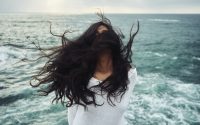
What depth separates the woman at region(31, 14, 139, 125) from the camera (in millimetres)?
2100

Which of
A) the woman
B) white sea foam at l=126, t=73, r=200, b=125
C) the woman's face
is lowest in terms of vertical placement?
white sea foam at l=126, t=73, r=200, b=125

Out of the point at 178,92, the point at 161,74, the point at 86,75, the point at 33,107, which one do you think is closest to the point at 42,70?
the point at 86,75

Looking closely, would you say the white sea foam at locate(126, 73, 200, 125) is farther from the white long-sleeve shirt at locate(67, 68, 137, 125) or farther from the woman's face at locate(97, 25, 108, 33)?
the woman's face at locate(97, 25, 108, 33)

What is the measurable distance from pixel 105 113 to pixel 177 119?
34.3 ft

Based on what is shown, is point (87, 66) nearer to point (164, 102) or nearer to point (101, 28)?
point (101, 28)

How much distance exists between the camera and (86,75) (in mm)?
2162

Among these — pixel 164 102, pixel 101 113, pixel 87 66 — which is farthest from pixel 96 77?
pixel 164 102

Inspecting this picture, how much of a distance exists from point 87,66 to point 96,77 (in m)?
0.09

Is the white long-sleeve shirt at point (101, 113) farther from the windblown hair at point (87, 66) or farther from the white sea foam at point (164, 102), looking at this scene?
the white sea foam at point (164, 102)

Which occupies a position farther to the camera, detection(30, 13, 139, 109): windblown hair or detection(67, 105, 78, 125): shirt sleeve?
detection(67, 105, 78, 125): shirt sleeve

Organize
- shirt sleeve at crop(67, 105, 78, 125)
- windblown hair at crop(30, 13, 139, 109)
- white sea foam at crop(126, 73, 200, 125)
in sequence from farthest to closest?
white sea foam at crop(126, 73, 200, 125) < shirt sleeve at crop(67, 105, 78, 125) < windblown hair at crop(30, 13, 139, 109)

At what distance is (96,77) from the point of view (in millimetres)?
2154

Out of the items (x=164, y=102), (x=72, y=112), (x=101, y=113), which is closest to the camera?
(x=101, y=113)

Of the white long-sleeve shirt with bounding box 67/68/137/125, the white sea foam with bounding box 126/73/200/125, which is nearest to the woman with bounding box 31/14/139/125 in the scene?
the white long-sleeve shirt with bounding box 67/68/137/125
